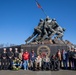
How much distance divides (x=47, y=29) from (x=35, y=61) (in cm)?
682

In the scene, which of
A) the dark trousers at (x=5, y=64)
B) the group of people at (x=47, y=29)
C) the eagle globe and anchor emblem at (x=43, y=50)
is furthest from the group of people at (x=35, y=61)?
the group of people at (x=47, y=29)

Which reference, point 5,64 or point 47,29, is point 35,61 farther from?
point 47,29

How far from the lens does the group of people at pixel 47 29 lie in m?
20.3

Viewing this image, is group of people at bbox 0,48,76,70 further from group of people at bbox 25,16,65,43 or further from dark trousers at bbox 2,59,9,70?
group of people at bbox 25,16,65,43

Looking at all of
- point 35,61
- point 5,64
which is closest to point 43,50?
point 35,61

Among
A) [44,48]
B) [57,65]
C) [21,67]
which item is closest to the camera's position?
[57,65]

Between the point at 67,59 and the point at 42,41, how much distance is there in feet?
18.3

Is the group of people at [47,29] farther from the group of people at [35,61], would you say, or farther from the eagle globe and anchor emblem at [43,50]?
the group of people at [35,61]

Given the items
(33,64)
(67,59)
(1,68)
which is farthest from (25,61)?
(67,59)

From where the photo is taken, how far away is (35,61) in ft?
46.4

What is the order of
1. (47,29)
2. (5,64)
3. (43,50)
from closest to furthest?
(5,64), (43,50), (47,29)

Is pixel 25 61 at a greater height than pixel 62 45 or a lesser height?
lesser

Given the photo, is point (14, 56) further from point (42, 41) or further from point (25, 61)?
point (42, 41)

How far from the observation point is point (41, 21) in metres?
20.9
